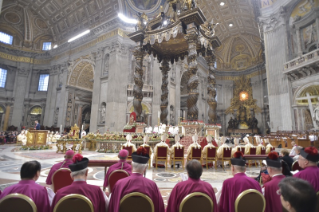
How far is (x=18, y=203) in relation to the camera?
4.70 feet

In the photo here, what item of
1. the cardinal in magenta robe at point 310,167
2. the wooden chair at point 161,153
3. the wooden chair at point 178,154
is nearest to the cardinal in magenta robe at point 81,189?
the cardinal in magenta robe at point 310,167

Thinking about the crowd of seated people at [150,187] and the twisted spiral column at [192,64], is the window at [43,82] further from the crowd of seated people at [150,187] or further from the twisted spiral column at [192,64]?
the crowd of seated people at [150,187]

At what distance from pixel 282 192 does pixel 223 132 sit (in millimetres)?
29682

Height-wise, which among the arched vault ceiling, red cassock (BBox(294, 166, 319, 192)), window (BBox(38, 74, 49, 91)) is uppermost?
the arched vault ceiling

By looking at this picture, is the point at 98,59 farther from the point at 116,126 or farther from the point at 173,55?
the point at 173,55

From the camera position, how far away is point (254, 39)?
2827 centimetres

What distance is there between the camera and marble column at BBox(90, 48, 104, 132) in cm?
1862

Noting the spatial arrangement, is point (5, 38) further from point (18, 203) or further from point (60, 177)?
point (18, 203)

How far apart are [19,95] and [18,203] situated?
1141 inches

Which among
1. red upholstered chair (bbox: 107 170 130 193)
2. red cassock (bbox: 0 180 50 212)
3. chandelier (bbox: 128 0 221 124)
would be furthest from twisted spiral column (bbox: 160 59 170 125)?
red cassock (bbox: 0 180 50 212)

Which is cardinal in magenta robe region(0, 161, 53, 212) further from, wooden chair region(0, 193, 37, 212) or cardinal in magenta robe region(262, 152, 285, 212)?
cardinal in magenta robe region(262, 152, 285, 212)

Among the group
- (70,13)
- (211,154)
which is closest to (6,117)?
(70,13)

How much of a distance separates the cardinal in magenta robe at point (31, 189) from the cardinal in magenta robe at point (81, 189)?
0.56 ft

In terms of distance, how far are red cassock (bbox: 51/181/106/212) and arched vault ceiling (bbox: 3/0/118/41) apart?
2106 cm
